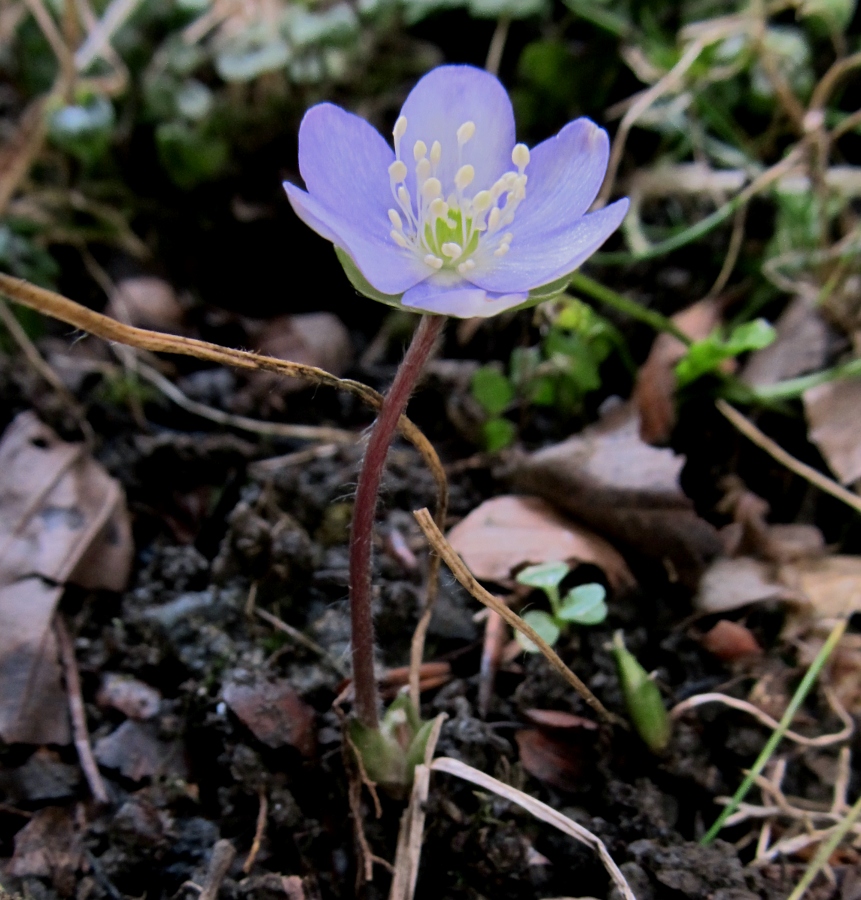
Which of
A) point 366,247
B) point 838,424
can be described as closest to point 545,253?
point 366,247

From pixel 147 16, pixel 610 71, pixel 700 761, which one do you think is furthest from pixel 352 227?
pixel 147 16

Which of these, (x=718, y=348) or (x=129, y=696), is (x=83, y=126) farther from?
(x=718, y=348)

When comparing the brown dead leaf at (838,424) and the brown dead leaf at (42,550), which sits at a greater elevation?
the brown dead leaf at (838,424)

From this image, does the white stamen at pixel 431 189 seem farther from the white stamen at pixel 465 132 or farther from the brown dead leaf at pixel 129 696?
the brown dead leaf at pixel 129 696

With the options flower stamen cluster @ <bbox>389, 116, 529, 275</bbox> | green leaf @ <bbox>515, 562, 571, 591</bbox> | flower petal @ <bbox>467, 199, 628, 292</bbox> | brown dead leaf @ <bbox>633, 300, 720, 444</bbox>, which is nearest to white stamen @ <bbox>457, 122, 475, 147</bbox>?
flower stamen cluster @ <bbox>389, 116, 529, 275</bbox>

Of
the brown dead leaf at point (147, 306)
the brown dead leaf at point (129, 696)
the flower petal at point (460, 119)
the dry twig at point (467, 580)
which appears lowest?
the brown dead leaf at point (129, 696)

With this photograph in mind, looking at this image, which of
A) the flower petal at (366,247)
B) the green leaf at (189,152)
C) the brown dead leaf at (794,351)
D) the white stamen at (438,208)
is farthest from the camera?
the green leaf at (189,152)

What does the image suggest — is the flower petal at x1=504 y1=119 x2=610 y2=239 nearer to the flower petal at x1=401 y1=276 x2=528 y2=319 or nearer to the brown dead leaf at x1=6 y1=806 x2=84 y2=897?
the flower petal at x1=401 y1=276 x2=528 y2=319

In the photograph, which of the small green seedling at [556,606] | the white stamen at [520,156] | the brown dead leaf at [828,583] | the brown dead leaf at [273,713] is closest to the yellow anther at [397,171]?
the white stamen at [520,156]
